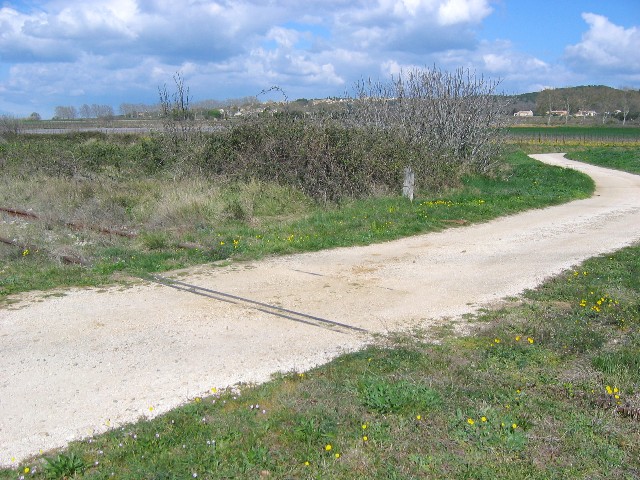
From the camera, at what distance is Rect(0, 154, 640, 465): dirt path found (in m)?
4.95

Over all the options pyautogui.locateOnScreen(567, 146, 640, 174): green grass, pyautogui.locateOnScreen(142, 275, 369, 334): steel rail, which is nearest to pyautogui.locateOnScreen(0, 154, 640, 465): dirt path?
pyautogui.locateOnScreen(142, 275, 369, 334): steel rail

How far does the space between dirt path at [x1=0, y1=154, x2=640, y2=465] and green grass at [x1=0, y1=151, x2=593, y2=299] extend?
26.5 inches

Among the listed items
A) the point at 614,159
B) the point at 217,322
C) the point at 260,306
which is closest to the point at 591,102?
the point at 614,159

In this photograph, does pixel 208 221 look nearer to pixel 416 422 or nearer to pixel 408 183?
pixel 408 183

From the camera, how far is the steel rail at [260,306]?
22.1 feet

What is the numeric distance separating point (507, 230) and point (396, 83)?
11.2m

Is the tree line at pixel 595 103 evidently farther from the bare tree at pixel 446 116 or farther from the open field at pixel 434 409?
the open field at pixel 434 409

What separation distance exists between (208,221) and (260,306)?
18.3 feet

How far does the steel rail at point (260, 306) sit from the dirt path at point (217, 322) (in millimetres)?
99

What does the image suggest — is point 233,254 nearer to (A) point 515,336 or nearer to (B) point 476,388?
(A) point 515,336

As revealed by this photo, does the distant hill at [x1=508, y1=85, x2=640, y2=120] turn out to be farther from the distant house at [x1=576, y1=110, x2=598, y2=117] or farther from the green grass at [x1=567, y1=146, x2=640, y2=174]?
the green grass at [x1=567, y1=146, x2=640, y2=174]

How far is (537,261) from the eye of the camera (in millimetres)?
9719

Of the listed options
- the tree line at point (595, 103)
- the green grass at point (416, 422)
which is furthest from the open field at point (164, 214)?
the tree line at point (595, 103)

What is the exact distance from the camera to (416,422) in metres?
4.57
